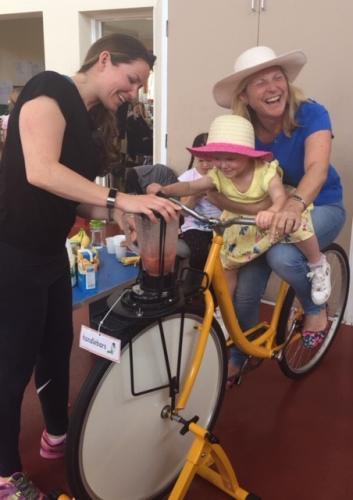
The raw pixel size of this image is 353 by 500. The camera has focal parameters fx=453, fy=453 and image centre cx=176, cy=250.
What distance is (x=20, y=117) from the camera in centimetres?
111

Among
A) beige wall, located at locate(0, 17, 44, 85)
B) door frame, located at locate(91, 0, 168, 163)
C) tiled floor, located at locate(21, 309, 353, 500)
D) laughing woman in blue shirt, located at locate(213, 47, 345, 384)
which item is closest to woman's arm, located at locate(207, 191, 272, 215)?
laughing woman in blue shirt, located at locate(213, 47, 345, 384)

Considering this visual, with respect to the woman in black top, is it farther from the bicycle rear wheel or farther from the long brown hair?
the bicycle rear wheel

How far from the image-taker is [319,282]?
177 centimetres

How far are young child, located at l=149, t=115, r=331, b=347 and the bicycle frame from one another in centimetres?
19

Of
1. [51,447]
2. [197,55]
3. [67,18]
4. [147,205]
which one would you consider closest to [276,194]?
[147,205]

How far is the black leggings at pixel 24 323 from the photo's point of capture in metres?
1.27

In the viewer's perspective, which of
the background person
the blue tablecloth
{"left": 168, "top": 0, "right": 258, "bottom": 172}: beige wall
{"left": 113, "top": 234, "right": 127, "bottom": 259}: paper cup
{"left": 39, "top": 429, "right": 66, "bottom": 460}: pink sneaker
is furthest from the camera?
the background person

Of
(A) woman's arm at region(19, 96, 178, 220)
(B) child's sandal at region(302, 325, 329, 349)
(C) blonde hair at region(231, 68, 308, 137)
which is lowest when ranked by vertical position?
(B) child's sandal at region(302, 325, 329, 349)

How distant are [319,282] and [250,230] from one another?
34 cm

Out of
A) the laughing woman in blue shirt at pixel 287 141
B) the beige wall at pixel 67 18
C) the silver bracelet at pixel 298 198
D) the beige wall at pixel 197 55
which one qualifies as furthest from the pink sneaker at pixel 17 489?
the beige wall at pixel 67 18

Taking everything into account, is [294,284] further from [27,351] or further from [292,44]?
[292,44]

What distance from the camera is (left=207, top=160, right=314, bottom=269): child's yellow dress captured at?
1.64 m

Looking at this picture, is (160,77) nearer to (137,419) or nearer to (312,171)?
(312,171)

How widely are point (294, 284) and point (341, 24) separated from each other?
1773 millimetres
